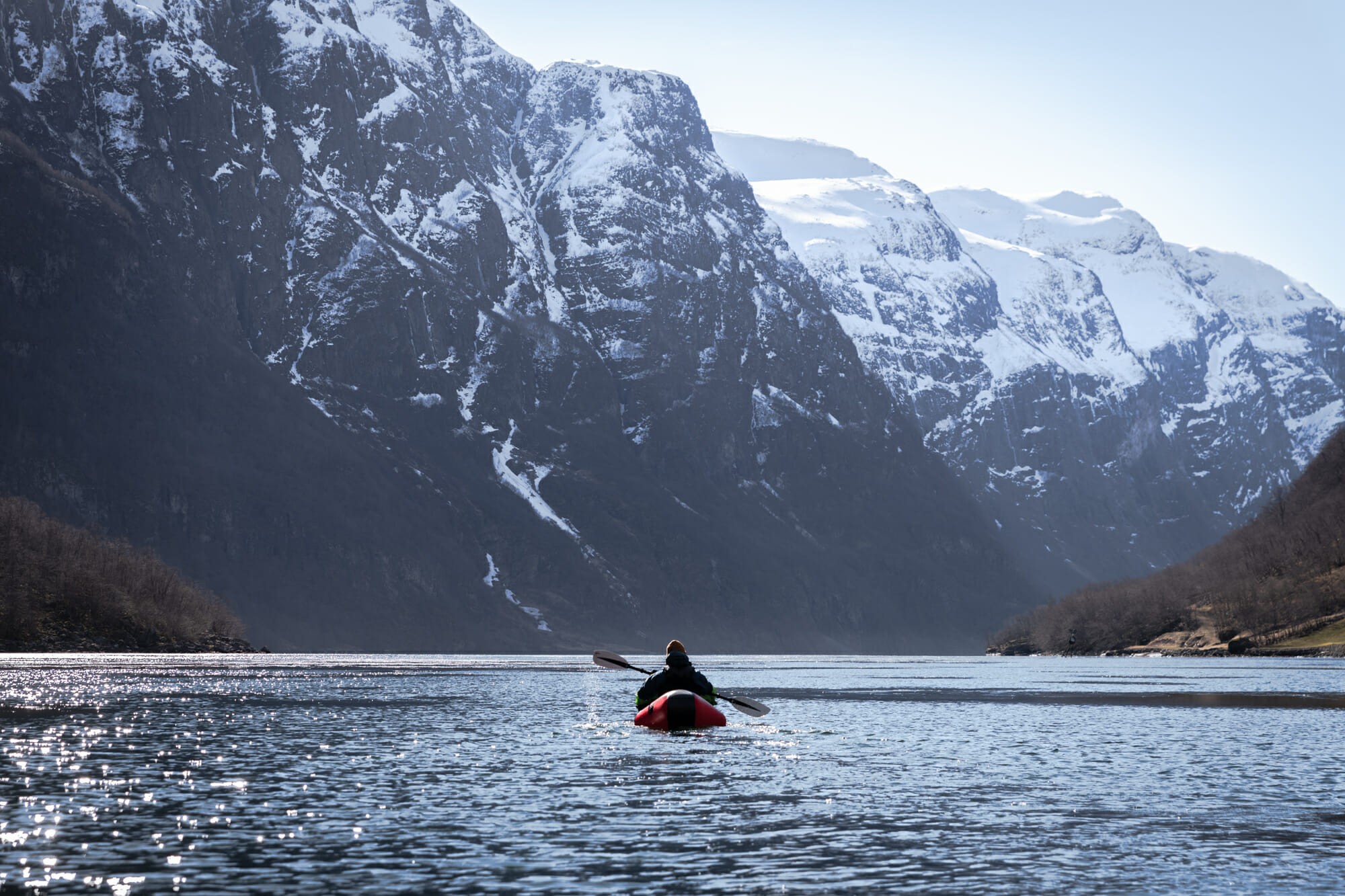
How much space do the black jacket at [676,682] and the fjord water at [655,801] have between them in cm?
200

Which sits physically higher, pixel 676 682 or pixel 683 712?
pixel 676 682

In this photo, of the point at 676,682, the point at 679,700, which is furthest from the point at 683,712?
the point at 676,682

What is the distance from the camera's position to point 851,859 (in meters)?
30.3

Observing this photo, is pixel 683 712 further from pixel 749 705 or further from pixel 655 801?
pixel 655 801

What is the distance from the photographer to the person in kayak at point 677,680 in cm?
6394

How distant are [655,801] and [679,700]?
73.6 feet

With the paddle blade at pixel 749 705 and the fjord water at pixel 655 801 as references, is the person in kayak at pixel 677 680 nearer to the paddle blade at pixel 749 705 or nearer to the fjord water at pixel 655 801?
the paddle blade at pixel 749 705

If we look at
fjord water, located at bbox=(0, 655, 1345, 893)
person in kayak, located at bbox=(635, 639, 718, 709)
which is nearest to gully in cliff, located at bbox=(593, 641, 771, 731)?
person in kayak, located at bbox=(635, 639, 718, 709)

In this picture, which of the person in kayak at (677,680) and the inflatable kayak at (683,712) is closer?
the inflatable kayak at (683,712)

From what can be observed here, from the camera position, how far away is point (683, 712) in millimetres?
61906

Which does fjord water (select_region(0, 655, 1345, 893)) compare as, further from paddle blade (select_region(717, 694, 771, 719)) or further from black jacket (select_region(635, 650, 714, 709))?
black jacket (select_region(635, 650, 714, 709))

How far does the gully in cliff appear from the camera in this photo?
61969mm

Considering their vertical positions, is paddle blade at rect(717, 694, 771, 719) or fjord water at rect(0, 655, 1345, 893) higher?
paddle blade at rect(717, 694, 771, 719)

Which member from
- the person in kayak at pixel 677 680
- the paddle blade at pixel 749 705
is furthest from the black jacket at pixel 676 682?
the paddle blade at pixel 749 705
